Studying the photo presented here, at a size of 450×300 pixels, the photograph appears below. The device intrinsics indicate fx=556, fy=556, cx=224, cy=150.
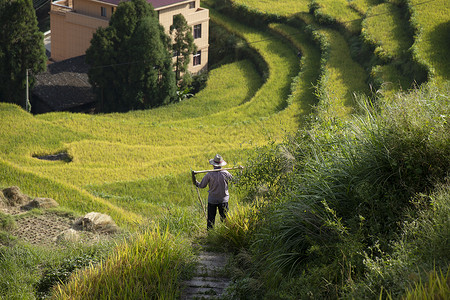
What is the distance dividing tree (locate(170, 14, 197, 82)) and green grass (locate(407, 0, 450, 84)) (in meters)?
12.9

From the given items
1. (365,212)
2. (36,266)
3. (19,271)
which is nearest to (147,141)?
(36,266)

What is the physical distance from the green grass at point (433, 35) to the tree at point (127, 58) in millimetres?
13814

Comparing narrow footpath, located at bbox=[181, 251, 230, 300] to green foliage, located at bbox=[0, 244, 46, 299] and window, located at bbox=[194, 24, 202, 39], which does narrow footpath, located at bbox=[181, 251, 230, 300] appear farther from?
window, located at bbox=[194, 24, 202, 39]

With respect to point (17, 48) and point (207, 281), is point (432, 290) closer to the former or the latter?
point (207, 281)

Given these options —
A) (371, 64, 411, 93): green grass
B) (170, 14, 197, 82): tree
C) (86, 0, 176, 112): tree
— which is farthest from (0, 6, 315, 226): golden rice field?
(371, 64, 411, 93): green grass

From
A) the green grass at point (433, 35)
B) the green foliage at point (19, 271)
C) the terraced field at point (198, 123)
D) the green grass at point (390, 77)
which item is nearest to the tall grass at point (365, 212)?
the terraced field at point (198, 123)

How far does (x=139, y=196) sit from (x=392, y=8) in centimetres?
2330

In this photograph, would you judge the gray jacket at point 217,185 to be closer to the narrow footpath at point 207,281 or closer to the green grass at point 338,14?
the narrow footpath at point 207,281

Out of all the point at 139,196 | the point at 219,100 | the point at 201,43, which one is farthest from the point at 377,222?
the point at 201,43

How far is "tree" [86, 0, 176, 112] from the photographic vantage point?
1182 inches

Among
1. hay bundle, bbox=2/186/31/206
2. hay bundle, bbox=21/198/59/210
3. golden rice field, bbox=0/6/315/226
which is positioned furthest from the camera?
golden rice field, bbox=0/6/315/226

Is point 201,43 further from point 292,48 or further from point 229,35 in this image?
point 292,48

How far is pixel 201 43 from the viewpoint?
38250 mm

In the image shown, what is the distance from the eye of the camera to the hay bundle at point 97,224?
11.8 meters
